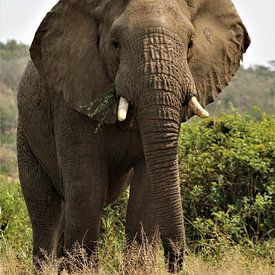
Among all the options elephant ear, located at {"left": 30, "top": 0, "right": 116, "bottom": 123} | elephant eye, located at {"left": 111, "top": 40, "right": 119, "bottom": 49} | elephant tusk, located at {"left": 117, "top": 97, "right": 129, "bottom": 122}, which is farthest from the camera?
elephant ear, located at {"left": 30, "top": 0, "right": 116, "bottom": 123}

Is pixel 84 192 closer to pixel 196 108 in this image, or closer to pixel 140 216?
pixel 140 216

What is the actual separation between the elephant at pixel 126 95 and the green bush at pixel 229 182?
1.81 metres

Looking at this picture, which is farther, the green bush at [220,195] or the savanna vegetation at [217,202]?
the green bush at [220,195]

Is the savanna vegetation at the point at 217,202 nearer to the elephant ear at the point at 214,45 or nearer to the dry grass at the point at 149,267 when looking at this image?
the dry grass at the point at 149,267

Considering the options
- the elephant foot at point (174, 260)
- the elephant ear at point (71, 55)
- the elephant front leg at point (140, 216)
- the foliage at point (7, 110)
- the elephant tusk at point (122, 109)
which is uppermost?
the foliage at point (7, 110)

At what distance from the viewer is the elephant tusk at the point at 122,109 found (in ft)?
20.0

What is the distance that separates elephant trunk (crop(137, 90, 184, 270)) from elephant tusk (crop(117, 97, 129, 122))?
0.10 meters

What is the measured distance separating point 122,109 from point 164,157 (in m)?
0.39

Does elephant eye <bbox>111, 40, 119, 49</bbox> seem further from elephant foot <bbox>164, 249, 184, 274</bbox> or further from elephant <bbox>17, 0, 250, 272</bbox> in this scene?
elephant foot <bbox>164, 249, 184, 274</bbox>

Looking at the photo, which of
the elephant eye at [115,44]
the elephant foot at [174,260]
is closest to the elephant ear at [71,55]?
the elephant eye at [115,44]

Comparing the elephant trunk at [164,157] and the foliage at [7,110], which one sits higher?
the foliage at [7,110]

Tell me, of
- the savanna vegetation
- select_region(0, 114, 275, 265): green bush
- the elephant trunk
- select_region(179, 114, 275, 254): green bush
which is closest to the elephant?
the elephant trunk

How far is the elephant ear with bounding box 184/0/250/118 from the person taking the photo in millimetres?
6867

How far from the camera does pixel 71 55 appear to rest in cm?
704
